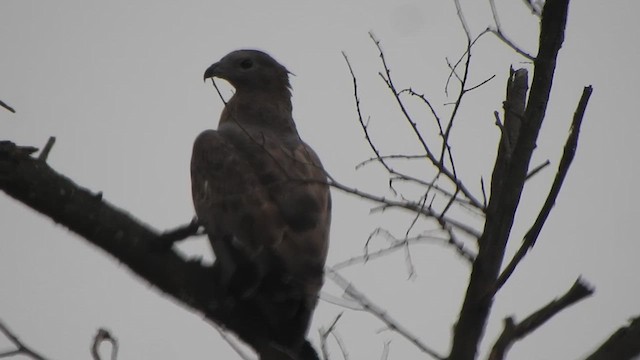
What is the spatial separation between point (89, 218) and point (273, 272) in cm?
A: 108

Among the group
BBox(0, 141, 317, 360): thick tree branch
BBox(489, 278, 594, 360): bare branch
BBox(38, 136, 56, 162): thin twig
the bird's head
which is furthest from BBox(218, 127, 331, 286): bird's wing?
BBox(489, 278, 594, 360): bare branch

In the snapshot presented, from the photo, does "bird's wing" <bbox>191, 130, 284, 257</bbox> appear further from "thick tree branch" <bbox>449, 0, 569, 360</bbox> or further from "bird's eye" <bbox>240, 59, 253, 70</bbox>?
"thick tree branch" <bbox>449, 0, 569, 360</bbox>

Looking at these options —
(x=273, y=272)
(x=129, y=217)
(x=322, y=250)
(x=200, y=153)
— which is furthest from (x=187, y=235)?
(x=200, y=153)

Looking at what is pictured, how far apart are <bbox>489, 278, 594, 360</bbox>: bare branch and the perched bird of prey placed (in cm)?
128

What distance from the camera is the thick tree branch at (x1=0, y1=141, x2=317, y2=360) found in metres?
3.84

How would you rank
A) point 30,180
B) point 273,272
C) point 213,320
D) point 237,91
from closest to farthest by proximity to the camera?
point 30,180
point 213,320
point 273,272
point 237,91

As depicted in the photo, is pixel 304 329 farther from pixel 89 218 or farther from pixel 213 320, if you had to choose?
pixel 89 218

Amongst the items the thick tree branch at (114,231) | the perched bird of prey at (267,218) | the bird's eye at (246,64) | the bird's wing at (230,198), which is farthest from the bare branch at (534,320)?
the bird's eye at (246,64)

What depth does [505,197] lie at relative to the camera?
121 inches

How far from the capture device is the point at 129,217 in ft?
13.3

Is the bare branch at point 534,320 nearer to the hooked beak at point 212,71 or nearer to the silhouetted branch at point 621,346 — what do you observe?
the silhouetted branch at point 621,346

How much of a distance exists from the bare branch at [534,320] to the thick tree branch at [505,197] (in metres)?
0.10

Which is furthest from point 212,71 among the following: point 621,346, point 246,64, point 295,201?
point 621,346

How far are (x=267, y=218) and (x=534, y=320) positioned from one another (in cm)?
229
